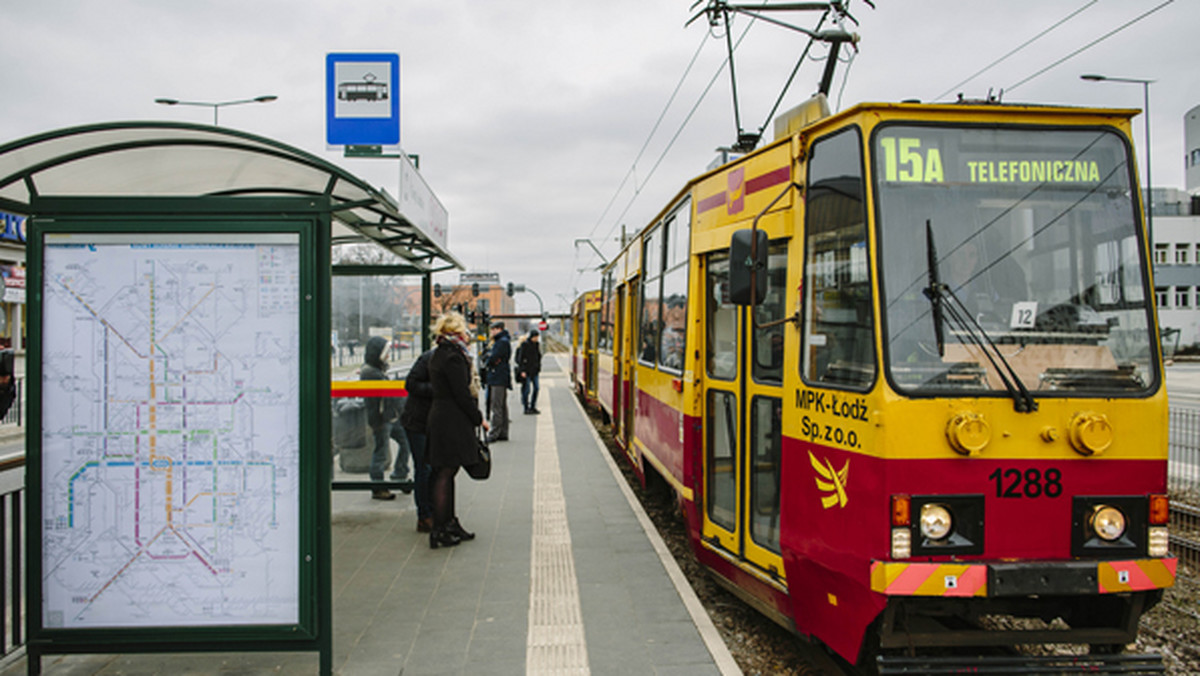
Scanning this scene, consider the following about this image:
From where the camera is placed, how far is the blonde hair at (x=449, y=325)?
250 inches

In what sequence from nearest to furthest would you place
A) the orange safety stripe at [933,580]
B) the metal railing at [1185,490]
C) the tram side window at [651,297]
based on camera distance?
the orange safety stripe at [933,580]
the metal railing at [1185,490]
the tram side window at [651,297]

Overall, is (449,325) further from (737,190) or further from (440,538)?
(737,190)

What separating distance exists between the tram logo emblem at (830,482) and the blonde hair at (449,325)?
3315 mm

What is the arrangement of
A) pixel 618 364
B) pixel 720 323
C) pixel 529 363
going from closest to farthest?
pixel 720 323 < pixel 618 364 < pixel 529 363

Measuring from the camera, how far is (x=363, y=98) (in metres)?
8.61

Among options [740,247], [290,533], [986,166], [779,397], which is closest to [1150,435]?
[986,166]

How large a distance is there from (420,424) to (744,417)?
3162 millimetres

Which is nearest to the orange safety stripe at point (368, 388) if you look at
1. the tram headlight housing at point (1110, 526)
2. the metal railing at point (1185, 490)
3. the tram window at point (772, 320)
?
the tram window at point (772, 320)

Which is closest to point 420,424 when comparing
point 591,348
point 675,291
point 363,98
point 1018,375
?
point 675,291

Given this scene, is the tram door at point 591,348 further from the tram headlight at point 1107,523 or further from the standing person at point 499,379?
the tram headlight at point 1107,523

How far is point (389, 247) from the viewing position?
727 cm

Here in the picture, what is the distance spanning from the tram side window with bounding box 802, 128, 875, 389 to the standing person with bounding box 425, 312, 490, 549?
120 inches

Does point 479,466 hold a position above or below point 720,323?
below

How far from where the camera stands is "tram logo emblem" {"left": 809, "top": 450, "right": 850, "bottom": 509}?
376 cm
